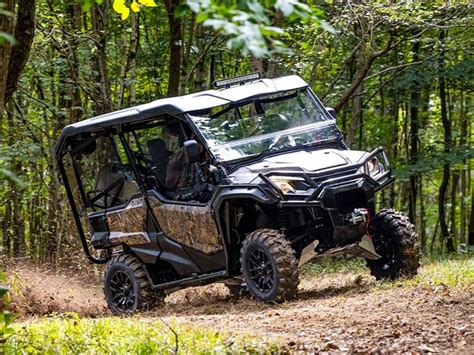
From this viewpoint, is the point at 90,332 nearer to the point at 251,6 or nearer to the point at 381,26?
the point at 251,6

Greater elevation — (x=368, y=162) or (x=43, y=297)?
(x=368, y=162)

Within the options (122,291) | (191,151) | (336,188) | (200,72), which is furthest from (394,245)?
(200,72)

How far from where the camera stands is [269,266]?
10008mm

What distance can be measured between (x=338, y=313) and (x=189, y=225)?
309 cm

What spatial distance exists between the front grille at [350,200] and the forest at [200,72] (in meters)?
2.80

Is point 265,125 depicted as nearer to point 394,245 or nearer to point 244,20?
point 394,245

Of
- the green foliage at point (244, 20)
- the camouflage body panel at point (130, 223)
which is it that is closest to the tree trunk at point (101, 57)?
the camouflage body panel at point (130, 223)

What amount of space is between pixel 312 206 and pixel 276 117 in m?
1.99

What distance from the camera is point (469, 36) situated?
62.6 feet

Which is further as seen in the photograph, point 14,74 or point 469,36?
point 469,36

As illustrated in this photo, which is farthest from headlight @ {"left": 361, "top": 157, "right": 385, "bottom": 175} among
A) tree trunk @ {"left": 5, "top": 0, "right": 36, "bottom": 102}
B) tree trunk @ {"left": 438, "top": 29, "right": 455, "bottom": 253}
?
tree trunk @ {"left": 438, "top": 29, "right": 455, "bottom": 253}

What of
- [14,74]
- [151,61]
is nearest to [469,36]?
[151,61]

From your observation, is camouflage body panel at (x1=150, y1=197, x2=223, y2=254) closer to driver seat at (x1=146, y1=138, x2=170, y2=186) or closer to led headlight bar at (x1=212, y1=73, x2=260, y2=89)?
driver seat at (x1=146, y1=138, x2=170, y2=186)

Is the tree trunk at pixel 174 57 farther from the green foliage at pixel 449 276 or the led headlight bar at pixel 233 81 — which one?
the green foliage at pixel 449 276
